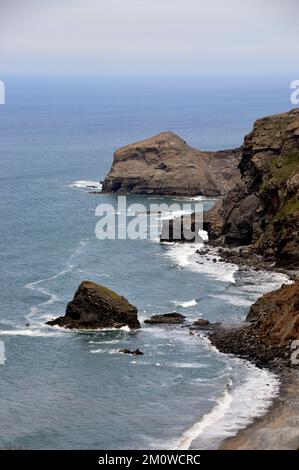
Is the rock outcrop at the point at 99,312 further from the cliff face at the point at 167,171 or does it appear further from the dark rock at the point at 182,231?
the cliff face at the point at 167,171

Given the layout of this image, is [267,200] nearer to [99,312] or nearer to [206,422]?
[99,312]

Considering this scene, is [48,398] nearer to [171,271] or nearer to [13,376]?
[13,376]

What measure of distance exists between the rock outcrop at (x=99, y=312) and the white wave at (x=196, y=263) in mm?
23151

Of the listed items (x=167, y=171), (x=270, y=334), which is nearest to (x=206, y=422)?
(x=270, y=334)

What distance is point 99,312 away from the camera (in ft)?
315

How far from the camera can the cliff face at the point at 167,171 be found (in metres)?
186

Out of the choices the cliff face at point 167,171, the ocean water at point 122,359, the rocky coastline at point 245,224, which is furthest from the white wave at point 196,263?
the cliff face at point 167,171

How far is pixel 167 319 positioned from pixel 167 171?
92114 mm

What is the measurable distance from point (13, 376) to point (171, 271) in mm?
41838

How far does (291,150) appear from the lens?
136 metres

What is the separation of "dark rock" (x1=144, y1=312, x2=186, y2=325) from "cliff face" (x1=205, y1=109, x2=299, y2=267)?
24.0 metres
